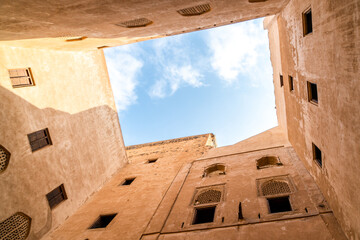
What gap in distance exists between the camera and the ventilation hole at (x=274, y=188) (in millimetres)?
8334

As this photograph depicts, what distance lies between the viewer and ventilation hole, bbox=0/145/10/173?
703 centimetres

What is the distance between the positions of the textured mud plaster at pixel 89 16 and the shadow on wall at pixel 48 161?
2.31 metres

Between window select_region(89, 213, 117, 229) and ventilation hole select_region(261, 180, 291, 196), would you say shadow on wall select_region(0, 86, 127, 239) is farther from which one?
ventilation hole select_region(261, 180, 291, 196)

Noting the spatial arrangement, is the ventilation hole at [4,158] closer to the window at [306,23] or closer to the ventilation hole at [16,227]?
the ventilation hole at [16,227]

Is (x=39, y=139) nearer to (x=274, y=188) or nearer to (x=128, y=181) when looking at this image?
(x=128, y=181)

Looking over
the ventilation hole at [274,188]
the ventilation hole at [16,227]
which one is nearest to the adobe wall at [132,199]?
the ventilation hole at [16,227]

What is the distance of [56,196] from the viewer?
8945mm

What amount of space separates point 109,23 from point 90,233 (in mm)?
7373

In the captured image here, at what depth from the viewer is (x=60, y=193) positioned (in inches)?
362

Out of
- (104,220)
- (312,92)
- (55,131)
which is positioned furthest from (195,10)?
(104,220)

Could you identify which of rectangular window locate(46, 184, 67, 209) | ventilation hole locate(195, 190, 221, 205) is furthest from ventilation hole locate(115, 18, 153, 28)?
ventilation hole locate(195, 190, 221, 205)

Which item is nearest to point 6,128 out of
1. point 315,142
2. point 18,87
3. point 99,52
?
point 18,87

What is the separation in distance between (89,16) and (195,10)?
323 cm

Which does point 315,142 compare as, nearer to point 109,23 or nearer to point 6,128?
point 109,23
